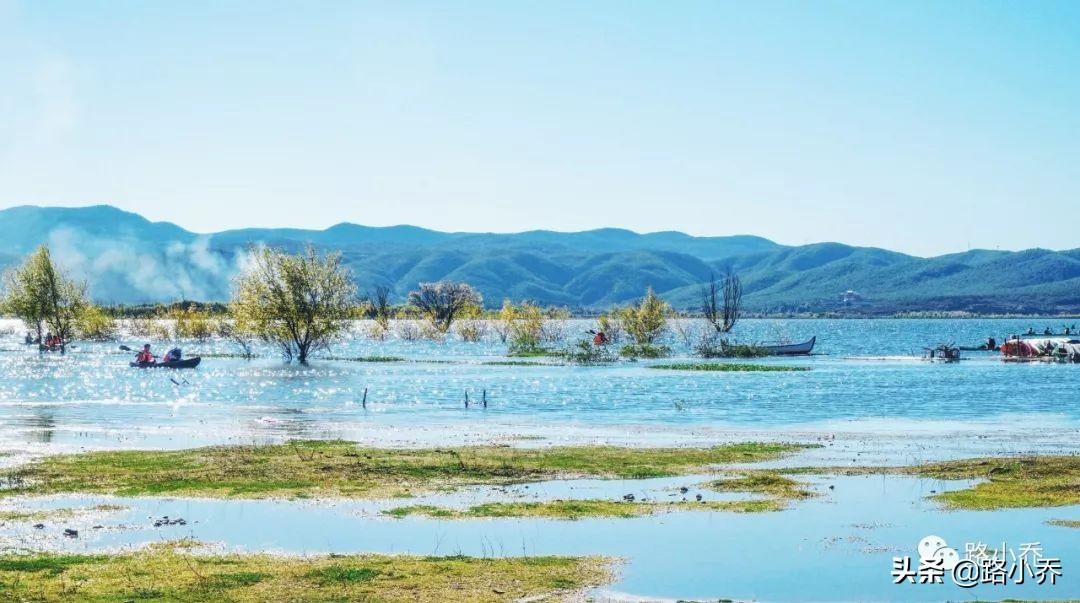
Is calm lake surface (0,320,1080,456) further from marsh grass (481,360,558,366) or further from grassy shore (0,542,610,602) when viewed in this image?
grassy shore (0,542,610,602)

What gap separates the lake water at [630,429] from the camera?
2253 centimetres

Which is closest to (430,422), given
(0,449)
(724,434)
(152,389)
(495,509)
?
(724,434)

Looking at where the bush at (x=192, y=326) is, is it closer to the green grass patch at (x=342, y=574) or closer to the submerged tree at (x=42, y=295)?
the submerged tree at (x=42, y=295)

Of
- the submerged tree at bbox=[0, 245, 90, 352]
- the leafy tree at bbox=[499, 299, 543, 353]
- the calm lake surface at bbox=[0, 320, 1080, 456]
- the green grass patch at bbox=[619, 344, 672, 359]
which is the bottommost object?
the calm lake surface at bbox=[0, 320, 1080, 456]

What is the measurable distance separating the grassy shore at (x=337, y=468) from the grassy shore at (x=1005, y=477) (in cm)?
535

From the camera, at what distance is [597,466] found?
1372 inches

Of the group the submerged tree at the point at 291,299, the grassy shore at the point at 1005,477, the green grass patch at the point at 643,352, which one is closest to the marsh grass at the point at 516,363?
the green grass patch at the point at 643,352

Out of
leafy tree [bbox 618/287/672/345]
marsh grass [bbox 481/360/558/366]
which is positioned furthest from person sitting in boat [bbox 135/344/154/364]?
leafy tree [bbox 618/287/672/345]

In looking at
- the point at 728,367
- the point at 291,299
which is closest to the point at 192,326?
the point at 291,299

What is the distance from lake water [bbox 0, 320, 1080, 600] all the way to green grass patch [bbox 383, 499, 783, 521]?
25.6 inches

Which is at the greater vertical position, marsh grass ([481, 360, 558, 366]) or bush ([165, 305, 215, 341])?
bush ([165, 305, 215, 341])

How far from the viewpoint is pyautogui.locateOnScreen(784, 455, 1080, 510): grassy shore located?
1086 inches

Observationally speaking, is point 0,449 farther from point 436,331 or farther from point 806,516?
point 436,331

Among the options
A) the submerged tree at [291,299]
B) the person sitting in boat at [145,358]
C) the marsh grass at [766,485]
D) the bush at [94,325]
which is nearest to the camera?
the marsh grass at [766,485]
